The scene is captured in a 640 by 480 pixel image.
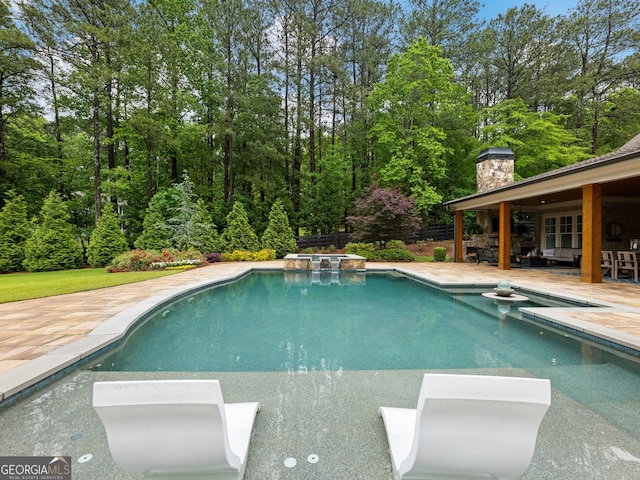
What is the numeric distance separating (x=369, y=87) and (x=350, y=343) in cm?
2091

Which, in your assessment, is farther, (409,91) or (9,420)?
(409,91)

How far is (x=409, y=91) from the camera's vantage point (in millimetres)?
18281

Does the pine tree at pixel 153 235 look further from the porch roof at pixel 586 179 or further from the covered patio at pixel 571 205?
the porch roof at pixel 586 179

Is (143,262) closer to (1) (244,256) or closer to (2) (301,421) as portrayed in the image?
(1) (244,256)

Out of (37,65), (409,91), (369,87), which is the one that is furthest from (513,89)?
(37,65)

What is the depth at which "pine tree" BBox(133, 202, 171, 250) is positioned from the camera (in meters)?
15.1

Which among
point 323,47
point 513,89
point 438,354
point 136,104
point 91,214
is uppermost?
point 323,47

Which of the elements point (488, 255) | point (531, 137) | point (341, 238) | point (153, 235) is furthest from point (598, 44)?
point (153, 235)

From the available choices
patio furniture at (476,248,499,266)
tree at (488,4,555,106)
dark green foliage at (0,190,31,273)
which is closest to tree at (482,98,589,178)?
tree at (488,4,555,106)

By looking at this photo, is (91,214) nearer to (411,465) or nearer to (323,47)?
(323,47)

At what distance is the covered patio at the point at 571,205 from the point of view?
7.82m

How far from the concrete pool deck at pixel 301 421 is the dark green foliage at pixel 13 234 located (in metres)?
11.5

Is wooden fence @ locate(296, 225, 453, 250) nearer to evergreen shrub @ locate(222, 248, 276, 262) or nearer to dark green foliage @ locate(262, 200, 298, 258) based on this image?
dark green foliage @ locate(262, 200, 298, 258)

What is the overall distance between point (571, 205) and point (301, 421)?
14.6 metres
